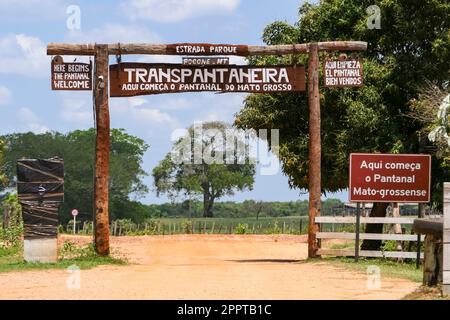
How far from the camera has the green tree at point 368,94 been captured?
79.3 ft

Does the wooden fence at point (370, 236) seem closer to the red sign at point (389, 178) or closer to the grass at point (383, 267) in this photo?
the grass at point (383, 267)

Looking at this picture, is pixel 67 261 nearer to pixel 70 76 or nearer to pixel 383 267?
pixel 70 76

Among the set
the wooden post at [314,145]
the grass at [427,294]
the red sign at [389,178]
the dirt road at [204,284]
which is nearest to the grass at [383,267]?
the dirt road at [204,284]

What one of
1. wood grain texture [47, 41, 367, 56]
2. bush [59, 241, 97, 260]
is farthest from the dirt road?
wood grain texture [47, 41, 367, 56]

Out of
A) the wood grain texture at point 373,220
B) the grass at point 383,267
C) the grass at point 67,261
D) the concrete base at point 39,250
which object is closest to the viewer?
the grass at point 383,267

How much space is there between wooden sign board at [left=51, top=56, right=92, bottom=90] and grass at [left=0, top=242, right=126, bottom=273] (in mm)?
3858

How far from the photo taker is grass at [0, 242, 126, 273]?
56.5 feet

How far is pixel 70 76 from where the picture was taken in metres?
20.0

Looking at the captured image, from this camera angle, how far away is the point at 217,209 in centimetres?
11044

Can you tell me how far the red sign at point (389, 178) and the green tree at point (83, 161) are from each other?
189ft

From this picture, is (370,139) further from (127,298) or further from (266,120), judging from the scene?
(127,298)

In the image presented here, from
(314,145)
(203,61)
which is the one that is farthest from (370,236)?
(203,61)

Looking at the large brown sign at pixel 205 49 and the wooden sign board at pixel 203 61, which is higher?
the large brown sign at pixel 205 49
